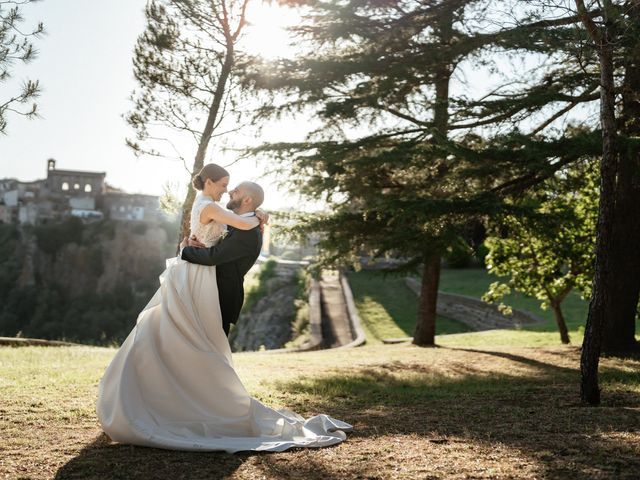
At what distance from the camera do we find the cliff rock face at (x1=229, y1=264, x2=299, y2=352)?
25766 mm

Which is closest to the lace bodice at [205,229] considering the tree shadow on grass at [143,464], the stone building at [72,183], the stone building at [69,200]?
the tree shadow on grass at [143,464]

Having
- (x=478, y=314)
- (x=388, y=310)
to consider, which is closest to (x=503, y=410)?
(x=478, y=314)

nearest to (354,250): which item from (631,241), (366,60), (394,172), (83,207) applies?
(394,172)

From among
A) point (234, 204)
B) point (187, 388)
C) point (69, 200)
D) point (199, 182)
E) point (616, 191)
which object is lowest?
point (187, 388)

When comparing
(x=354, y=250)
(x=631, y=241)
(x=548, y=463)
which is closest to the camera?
(x=548, y=463)

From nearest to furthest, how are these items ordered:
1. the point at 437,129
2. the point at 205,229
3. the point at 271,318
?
1. the point at 205,229
2. the point at 437,129
3. the point at 271,318

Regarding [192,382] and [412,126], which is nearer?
[192,382]

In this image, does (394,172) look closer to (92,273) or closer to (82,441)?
(82,441)

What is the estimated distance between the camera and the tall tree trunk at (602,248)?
6.17 meters

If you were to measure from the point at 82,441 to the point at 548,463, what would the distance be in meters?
3.01

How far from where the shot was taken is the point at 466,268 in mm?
39344

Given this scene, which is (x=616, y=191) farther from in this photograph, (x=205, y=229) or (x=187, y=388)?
(x=187, y=388)

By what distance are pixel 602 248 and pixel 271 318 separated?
23122 millimetres

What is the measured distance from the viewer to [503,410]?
613 centimetres
